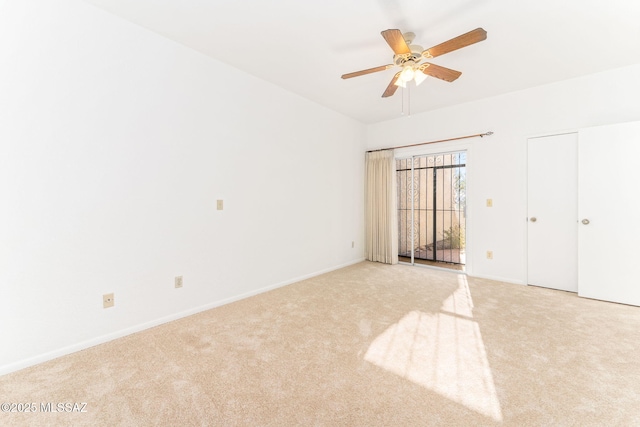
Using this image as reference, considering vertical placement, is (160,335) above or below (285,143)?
below

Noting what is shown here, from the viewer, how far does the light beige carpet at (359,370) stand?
152 centimetres

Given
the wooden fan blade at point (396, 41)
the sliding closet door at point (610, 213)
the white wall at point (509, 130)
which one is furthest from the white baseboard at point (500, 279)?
the wooden fan blade at point (396, 41)

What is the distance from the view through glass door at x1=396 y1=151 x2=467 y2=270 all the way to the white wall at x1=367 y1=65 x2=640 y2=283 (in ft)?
2.35

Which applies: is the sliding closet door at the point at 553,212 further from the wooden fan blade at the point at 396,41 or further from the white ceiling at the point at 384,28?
the wooden fan blade at the point at 396,41

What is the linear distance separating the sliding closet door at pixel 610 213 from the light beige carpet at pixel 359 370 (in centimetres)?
32

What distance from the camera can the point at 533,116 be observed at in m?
3.77

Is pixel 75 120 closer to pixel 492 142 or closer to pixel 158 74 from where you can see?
pixel 158 74

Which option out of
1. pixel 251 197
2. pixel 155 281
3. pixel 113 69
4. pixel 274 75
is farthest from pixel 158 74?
pixel 155 281

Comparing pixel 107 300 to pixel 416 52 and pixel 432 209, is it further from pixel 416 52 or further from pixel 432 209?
pixel 432 209

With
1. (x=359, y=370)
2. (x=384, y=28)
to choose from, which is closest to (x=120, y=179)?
(x=359, y=370)

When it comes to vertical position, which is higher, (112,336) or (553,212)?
(553,212)

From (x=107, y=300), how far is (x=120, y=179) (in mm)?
1038

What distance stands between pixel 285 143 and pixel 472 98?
287 centimetres

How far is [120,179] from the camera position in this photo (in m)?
2.40
